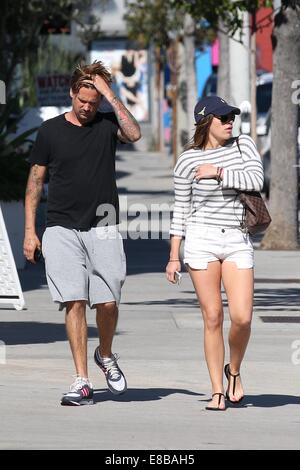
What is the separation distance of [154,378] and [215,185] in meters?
1.86

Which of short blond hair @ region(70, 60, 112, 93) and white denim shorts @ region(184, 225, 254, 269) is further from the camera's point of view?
short blond hair @ region(70, 60, 112, 93)

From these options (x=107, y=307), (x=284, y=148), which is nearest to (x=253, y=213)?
(x=107, y=307)

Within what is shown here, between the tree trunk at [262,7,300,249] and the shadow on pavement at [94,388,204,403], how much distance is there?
10497 millimetres

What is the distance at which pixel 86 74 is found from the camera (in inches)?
369

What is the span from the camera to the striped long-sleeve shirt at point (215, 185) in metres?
9.23

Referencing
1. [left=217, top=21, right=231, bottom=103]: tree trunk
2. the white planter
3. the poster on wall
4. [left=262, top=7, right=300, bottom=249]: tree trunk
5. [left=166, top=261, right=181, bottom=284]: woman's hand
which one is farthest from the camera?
the poster on wall

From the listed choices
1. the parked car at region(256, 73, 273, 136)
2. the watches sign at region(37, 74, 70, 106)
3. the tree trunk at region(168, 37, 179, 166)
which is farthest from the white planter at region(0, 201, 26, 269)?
the tree trunk at region(168, 37, 179, 166)

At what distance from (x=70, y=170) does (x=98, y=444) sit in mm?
1937

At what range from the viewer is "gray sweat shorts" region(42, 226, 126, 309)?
369 inches

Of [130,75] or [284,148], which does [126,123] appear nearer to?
[284,148]

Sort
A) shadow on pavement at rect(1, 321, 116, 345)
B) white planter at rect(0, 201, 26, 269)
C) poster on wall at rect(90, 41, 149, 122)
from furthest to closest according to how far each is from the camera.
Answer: poster on wall at rect(90, 41, 149, 122)
white planter at rect(0, 201, 26, 269)
shadow on pavement at rect(1, 321, 116, 345)

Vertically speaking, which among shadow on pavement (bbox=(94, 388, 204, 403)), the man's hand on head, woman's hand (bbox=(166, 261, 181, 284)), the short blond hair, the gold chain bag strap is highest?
the short blond hair

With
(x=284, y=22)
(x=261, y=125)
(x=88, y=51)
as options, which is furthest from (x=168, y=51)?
(x=284, y=22)

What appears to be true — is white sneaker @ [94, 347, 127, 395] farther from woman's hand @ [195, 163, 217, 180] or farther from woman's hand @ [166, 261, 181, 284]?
woman's hand @ [195, 163, 217, 180]
